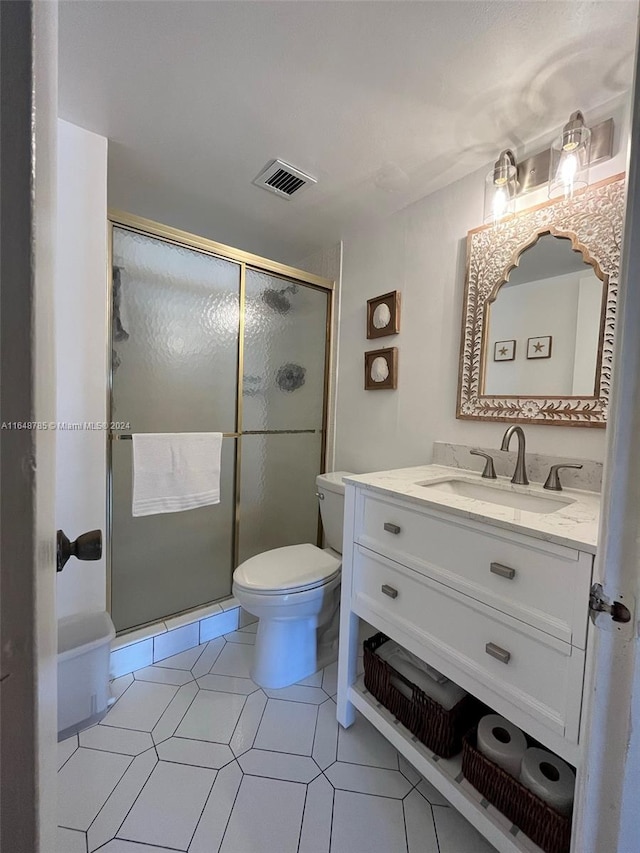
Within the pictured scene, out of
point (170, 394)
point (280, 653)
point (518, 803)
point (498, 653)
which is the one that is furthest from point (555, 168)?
point (280, 653)

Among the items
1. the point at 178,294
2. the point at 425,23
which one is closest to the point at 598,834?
the point at 425,23

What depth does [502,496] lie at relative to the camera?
1206 millimetres

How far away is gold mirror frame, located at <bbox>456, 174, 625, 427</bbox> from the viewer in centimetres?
108

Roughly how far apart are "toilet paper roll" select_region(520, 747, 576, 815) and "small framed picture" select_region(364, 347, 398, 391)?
1.39 m

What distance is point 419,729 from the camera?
105cm

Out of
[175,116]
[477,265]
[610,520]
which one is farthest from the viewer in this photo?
[477,265]

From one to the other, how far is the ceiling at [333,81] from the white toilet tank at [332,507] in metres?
1.42

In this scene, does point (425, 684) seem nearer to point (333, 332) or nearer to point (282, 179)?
point (333, 332)

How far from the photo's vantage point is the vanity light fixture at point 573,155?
41.9 inches

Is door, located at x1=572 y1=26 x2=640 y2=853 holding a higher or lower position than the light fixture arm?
lower

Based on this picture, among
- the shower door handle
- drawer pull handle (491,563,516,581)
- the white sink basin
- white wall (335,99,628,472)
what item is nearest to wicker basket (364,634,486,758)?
drawer pull handle (491,563,516,581)

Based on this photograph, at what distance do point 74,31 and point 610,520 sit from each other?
5.55 ft

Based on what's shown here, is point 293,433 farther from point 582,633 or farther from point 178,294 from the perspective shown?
point 582,633

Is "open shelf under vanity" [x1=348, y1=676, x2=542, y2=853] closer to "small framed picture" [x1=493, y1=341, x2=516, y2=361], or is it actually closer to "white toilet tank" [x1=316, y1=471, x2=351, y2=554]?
"white toilet tank" [x1=316, y1=471, x2=351, y2=554]
